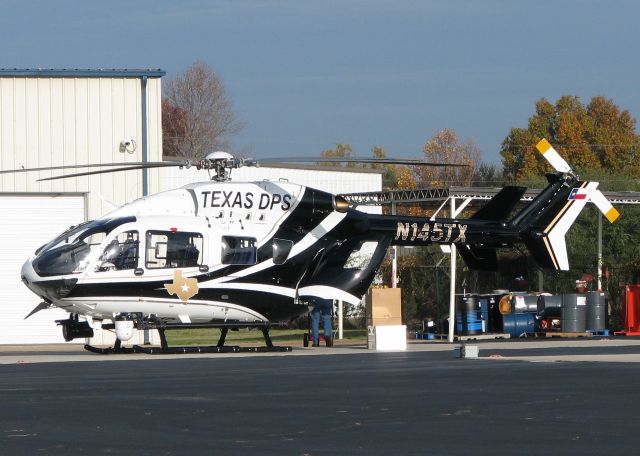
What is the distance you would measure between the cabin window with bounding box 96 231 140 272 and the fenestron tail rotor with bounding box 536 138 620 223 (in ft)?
30.7

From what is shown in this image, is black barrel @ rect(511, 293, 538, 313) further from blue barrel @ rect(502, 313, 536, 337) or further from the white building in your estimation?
the white building

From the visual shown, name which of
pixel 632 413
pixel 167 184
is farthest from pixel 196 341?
pixel 632 413

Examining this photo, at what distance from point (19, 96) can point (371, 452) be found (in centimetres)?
2660

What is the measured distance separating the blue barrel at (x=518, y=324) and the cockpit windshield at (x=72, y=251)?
1374cm

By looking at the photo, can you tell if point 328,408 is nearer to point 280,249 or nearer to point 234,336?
point 280,249

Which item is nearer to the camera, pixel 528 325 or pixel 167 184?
pixel 528 325

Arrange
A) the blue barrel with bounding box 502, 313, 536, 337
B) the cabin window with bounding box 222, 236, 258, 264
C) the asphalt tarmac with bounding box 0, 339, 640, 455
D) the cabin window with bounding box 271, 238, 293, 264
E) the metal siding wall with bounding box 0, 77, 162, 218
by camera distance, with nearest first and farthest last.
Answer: the asphalt tarmac with bounding box 0, 339, 640, 455 → the cabin window with bounding box 222, 236, 258, 264 → the cabin window with bounding box 271, 238, 293, 264 → the metal siding wall with bounding box 0, 77, 162, 218 → the blue barrel with bounding box 502, 313, 536, 337

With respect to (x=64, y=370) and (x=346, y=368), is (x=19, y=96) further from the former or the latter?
(x=346, y=368)

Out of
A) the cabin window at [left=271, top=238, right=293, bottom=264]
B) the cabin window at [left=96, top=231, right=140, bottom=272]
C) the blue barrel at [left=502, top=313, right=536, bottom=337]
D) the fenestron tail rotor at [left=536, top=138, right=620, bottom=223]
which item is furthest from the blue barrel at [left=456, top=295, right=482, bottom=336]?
the cabin window at [left=96, top=231, right=140, bottom=272]

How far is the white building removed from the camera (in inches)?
1310

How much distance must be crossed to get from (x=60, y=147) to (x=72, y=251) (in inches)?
402

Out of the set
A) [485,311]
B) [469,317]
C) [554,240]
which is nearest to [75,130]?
[469,317]

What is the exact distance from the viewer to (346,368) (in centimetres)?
1869

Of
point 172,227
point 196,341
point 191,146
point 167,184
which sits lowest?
point 196,341
